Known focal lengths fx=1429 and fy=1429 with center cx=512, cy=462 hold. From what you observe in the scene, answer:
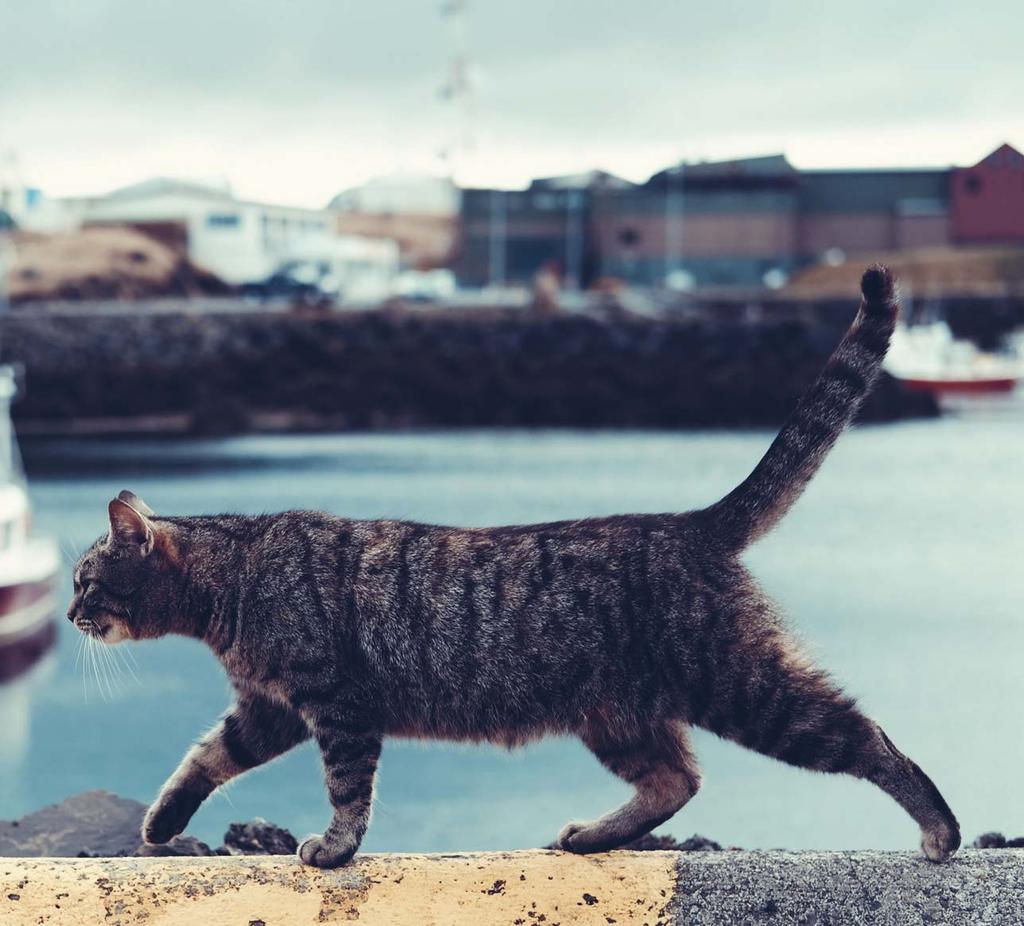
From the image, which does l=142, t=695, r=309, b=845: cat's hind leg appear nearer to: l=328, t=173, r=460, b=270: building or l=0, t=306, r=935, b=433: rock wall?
l=0, t=306, r=935, b=433: rock wall

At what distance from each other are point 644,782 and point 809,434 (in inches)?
38.5

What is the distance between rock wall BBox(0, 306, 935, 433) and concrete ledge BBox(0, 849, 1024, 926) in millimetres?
43441

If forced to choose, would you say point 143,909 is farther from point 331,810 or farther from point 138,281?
point 138,281

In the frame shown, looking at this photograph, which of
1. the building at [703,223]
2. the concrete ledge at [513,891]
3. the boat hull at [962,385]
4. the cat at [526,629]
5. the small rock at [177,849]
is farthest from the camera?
the building at [703,223]

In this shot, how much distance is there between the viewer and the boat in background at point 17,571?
66.4ft

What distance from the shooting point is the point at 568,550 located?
353 centimetres

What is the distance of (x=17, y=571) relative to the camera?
67.0 feet

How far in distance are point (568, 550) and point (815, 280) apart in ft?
192

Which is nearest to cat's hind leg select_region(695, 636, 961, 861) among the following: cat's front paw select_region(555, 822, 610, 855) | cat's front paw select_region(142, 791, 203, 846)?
cat's front paw select_region(555, 822, 610, 855)

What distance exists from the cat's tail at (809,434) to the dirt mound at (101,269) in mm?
60090

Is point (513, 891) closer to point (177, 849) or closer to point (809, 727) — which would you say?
point (809, 727)

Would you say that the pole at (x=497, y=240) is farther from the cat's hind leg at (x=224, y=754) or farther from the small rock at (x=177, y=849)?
the cat's hind leg at (x=224, y=754)

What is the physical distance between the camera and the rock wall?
1898 inches

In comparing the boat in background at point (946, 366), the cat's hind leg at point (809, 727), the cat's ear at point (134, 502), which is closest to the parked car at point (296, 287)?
the boat in background at point (946, 366)
